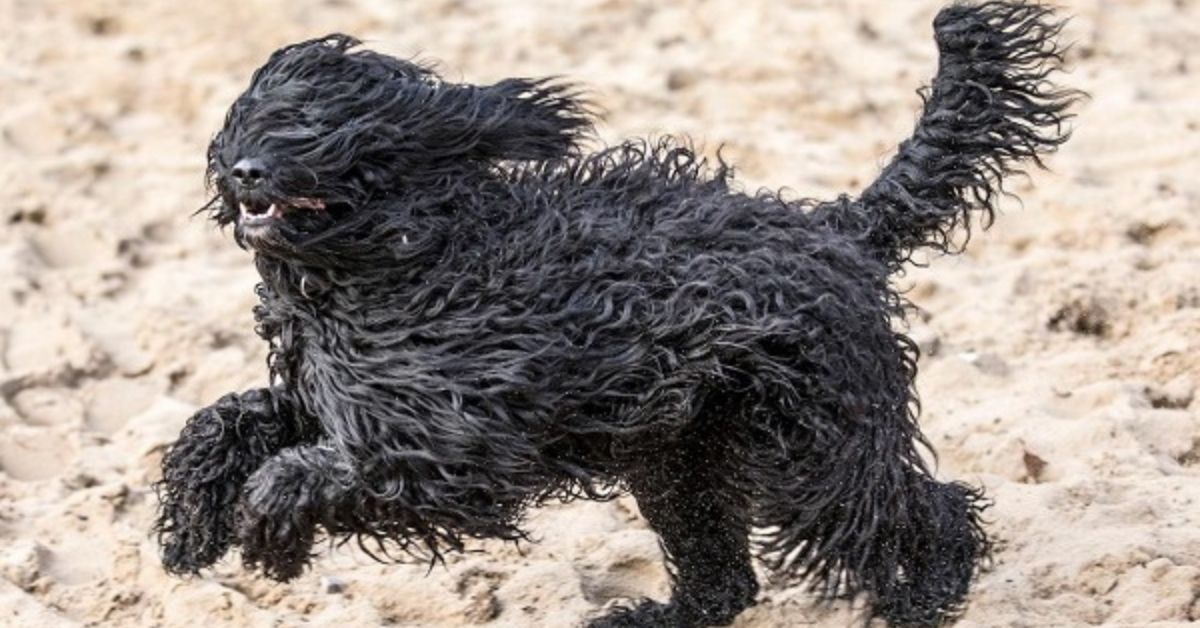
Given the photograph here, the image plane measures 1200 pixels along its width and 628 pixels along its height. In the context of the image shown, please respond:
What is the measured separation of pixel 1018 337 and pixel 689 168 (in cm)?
209

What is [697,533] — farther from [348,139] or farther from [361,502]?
[348,139]

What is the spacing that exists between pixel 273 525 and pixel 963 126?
179cm

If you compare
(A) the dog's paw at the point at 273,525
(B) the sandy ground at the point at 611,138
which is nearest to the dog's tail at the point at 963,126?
(B) the sandy ground at the point at 611,138

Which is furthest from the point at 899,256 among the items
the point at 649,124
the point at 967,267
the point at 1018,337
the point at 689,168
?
the point at 649,124

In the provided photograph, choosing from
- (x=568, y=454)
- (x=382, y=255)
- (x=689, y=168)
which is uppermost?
(x=689, y=168)

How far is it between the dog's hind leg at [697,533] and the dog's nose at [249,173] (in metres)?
1.04

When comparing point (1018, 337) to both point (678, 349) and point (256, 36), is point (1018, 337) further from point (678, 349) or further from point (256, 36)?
point (256, 36)

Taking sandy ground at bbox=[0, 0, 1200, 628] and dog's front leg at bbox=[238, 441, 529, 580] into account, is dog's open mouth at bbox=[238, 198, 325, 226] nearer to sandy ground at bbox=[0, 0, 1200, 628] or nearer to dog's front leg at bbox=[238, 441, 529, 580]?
dog's front leg at bbox=[238, 441, 529, 580]

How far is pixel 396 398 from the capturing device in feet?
13.5

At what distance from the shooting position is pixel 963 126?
4.75 metres

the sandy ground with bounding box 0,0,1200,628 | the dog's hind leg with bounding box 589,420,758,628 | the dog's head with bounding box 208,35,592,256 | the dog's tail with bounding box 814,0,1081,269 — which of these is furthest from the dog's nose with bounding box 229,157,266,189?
the sandy ground with bounding box 0,0,1200,628

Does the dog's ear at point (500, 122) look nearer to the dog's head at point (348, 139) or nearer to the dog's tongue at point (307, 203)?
the dog's head at point (348, 139)

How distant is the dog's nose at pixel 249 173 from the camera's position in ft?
13.5

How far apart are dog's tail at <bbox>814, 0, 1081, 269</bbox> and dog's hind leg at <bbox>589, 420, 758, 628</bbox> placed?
639 millimetres
